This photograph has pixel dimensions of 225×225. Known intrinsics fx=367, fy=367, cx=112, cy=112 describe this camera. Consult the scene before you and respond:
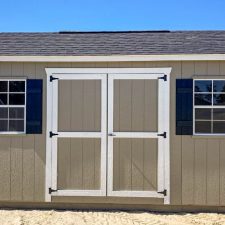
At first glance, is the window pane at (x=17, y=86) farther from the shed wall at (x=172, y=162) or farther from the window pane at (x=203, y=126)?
the window pane at (x=203, y=126)

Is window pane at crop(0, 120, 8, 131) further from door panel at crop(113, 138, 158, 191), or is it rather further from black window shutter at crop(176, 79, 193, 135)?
black window shutter at crop(176, 79, 193, 135)

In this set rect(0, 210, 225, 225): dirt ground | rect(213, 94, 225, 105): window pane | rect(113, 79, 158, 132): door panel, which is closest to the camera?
Answer: rect(0, 210, 225, 225): dirt ground

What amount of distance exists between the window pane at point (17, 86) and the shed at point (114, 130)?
0.02 m

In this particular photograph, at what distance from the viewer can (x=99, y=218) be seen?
19.5ft

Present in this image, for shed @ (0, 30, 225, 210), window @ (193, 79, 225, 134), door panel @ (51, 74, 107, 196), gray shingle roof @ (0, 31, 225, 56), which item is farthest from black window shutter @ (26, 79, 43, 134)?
window @ (193, 79, 225, 134)

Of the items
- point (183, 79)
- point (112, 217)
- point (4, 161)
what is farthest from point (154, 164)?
point (4, 161)

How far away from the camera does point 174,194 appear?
20.5ft

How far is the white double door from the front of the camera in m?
6.25

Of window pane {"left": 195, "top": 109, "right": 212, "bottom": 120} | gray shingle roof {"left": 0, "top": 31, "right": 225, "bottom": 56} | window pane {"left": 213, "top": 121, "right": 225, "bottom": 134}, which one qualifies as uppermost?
gray shingle roof {"left": 0, "top": 31, "right": 225, "bottom": 56}

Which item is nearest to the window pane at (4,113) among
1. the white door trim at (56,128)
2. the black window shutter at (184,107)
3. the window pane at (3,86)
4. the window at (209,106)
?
the window pane at (3,86)

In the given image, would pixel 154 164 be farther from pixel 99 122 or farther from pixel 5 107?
pixel 5 107

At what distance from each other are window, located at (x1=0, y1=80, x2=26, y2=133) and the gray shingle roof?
2.02ft

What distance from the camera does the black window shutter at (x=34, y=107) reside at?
20.9 feet

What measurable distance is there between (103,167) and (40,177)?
3.68ft
